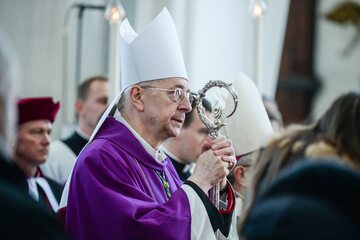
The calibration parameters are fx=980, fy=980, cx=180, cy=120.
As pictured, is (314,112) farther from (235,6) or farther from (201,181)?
(201,181)

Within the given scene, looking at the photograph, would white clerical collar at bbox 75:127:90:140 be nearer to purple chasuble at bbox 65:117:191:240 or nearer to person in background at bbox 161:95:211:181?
person in background at bbox 161:95:211:181

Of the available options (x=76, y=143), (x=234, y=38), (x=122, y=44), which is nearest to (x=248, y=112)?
(x=122, y=44)

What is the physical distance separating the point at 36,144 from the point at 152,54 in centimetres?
120

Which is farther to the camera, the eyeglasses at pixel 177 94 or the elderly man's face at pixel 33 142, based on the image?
the elderly man's face at pixel 33 142

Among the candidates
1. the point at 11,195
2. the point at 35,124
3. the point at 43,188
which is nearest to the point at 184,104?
the point at 43,188

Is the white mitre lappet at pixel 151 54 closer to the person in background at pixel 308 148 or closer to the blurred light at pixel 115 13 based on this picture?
the blurred light at pixel 115 13

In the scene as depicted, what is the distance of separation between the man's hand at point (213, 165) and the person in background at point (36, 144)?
1.39 m

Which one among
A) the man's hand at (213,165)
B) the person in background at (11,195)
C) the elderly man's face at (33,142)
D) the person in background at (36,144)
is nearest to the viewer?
the person in background at (11,195)

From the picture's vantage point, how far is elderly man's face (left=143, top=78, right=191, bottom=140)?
13.6ft

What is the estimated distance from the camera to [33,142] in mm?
5398

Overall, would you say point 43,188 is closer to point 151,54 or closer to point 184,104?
point 151,54

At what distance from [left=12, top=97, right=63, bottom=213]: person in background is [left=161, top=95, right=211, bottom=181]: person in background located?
2.21 ft

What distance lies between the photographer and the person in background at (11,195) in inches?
77.4

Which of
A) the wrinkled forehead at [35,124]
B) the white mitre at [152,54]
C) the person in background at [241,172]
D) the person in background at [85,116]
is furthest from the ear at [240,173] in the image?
the person in background at [85,116]
